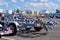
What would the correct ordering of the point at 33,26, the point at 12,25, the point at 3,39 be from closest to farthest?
the point at 3,39 < the point at 12,25 < the point at 33,26

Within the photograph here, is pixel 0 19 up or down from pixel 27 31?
up

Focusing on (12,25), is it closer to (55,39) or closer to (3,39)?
(3,39)

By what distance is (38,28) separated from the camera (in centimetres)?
2105

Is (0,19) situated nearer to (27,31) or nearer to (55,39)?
(27,31)

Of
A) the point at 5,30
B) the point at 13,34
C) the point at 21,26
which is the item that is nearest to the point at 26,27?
the point at 21,26

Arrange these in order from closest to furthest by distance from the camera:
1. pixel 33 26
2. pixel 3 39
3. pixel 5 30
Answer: pixel 3 39 < pixel 5 30 < pixel 33 26

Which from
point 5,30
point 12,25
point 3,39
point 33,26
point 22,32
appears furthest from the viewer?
point 33,26

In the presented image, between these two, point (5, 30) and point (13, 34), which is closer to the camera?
point (5, 30)

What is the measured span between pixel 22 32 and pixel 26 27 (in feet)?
2.76

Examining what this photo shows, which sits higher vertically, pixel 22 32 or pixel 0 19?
pixel 0 19

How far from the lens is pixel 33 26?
2014cm

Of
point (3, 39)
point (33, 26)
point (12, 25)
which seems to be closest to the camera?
point (3, 39)

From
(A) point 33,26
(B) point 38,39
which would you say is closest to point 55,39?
(B) point 38,39

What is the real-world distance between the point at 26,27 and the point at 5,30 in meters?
3.86
